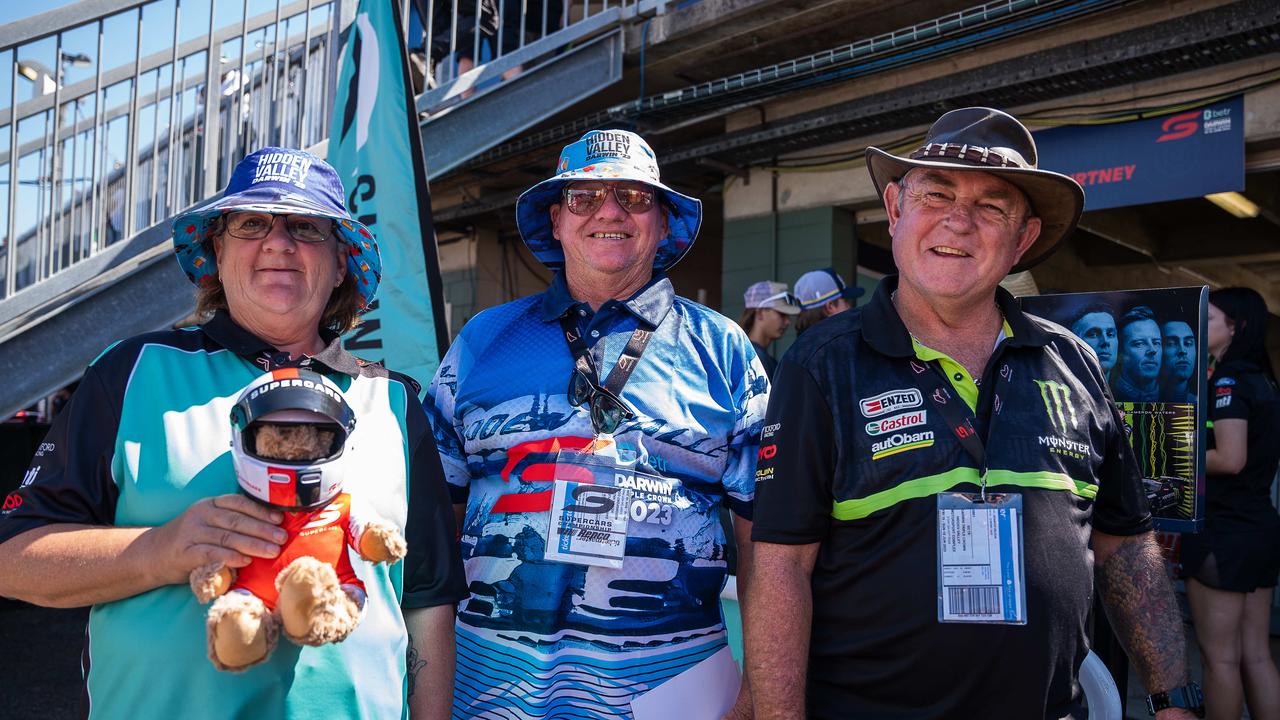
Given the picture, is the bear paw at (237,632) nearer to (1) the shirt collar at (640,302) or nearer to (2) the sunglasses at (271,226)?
(2) the sunglasses at (271,226)

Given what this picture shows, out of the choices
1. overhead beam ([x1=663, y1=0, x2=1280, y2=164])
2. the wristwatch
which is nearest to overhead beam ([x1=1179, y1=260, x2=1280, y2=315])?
overhead beam ([x1=663, y1=0, x2=1280, y2=164])

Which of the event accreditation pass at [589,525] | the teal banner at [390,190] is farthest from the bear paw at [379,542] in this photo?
the teal banner at [390,190]

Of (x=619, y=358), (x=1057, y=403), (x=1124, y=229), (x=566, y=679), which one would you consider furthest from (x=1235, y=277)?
(x=566, y=679)

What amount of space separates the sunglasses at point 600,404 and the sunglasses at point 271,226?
2.34 ft

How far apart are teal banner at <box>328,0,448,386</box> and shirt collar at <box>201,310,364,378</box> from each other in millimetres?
2170

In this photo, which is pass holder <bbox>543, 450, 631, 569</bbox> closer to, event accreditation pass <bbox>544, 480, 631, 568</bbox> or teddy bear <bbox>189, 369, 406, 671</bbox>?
event accreditation pass <bbox>544, 480, 631, 568</bbox>

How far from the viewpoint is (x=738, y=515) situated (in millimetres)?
2355

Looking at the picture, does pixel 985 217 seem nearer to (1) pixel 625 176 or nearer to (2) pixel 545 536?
(1) pixel 625 176

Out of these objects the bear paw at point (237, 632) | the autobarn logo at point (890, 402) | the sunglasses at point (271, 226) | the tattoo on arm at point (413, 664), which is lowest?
the tattoo on arm at point (413, 664)

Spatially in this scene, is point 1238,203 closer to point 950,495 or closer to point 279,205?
point 950,495

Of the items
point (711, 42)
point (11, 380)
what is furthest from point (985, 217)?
point (711, 42)

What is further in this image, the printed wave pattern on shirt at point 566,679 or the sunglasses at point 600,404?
the sunglasses at point 600,404

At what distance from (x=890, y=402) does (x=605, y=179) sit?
960 millimetres

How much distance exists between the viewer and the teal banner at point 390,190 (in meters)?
4.16
